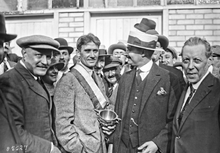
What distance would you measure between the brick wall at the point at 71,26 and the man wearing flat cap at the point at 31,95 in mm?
7156

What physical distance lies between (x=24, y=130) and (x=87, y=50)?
161 centimetres

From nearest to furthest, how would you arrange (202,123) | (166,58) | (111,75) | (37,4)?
(202,123) < (111,75) < (166,58) < (37,4)

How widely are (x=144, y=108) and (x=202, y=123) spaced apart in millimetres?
811

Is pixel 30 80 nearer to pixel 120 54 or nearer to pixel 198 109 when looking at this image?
pixel 198 109

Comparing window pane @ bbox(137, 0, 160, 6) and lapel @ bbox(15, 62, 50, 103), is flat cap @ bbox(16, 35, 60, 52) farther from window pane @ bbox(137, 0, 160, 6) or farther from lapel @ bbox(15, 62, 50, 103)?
window pane @ bbox(137, 0, 160, 6)

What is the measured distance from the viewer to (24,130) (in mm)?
2893

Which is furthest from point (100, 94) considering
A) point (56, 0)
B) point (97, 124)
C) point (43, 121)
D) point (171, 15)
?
point (56, 0)

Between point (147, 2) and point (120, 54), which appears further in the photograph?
point (147, 2)

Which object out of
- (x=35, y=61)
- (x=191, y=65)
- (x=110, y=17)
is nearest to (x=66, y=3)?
(x=110, y=17)

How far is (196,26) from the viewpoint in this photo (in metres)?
10.1

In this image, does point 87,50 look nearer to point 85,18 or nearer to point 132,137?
point 132,137

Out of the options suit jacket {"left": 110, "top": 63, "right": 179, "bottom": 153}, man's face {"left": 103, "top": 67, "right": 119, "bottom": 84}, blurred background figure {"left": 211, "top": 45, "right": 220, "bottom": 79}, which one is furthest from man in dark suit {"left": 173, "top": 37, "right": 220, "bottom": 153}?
man's face {"left": 103, "top": 67, "right": 119, "bottom": 84}

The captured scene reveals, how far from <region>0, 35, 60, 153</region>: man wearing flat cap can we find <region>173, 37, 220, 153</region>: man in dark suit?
1.30 meters

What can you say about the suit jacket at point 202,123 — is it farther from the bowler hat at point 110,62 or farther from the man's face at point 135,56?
the bowler hat at point 110,62
